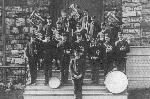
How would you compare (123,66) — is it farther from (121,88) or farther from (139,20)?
(139,20)

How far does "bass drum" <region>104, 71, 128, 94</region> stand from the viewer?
33.6 feet

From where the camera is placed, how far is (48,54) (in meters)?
10.9

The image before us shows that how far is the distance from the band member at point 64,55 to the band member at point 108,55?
3.62 ft

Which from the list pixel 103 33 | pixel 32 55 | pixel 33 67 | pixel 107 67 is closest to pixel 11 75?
pixel 33 67

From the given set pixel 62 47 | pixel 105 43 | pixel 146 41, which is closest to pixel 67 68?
pixel 62 47

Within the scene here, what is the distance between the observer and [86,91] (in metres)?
10.6

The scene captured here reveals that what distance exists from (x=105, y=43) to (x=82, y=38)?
0.71 m

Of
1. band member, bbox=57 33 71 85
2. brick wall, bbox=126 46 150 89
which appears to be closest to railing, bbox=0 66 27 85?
band member, bbox=57 33 71 85

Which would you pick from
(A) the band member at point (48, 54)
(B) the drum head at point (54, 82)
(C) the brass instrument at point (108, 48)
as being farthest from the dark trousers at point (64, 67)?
(C) the brass instrument at point (108, 48)

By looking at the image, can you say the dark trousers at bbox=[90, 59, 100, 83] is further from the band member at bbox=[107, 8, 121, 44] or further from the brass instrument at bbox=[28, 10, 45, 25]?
the brass instrument at bbox=[28, 10, 45, 25]

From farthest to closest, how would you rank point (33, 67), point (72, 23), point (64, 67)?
1. point (72, 23)
2. point (33, 67)
3. point (64, 67)

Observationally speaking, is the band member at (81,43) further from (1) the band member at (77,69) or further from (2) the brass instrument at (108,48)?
(2) the brass instrument at (108,48)

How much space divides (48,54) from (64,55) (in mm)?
494

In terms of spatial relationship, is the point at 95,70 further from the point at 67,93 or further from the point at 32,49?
the point at 32,49
